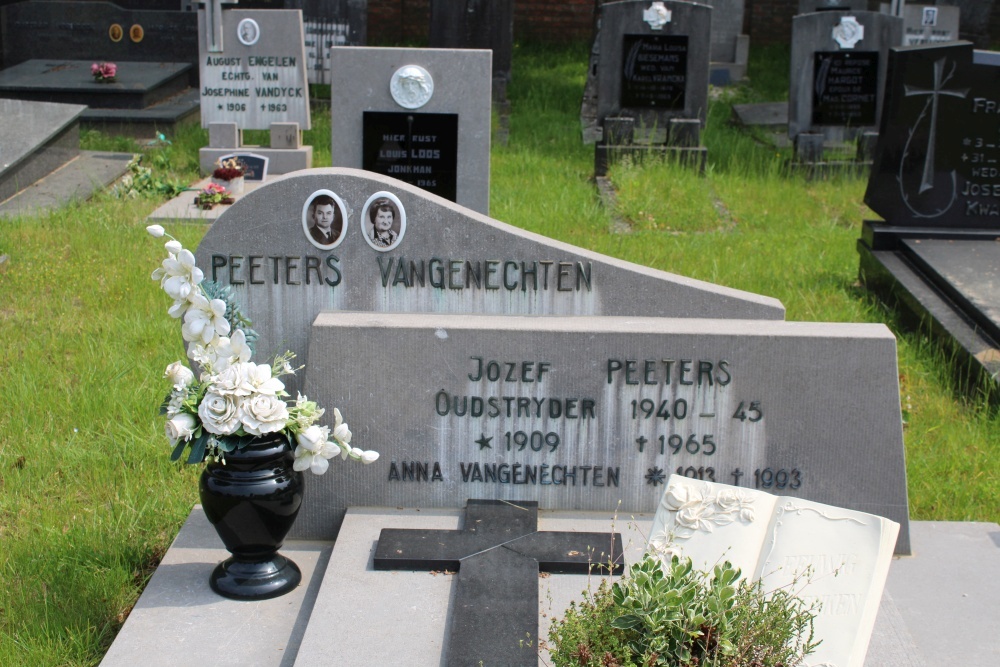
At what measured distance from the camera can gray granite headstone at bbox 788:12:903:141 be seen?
395 inches

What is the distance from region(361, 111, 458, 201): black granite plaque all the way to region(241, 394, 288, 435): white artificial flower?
335 cm

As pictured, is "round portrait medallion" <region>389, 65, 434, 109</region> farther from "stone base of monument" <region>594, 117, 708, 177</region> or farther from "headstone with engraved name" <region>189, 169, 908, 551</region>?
"stone base of monument" <region>594, 117, 708, 177</region>

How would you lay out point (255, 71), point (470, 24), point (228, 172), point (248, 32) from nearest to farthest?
point (228, 172)
point (248, 32)
point (255, 71)
point (470, 24)

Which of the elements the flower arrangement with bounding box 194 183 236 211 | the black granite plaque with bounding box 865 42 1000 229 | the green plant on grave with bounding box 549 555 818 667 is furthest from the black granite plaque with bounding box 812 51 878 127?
the green plant on grave with bounding box 549 555 818 667

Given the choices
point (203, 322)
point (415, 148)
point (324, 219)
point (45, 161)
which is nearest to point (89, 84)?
point (45, 161)

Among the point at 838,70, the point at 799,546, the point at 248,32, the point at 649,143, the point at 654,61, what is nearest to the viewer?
the point at 799,546

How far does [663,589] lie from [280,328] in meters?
1.88

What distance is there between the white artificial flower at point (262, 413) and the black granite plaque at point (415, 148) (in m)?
3.35

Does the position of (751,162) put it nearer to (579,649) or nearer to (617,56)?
(617,56)

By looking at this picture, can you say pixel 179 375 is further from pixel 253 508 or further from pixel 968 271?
pixel 968 271

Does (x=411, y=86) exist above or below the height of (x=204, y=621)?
above

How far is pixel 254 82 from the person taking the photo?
9516 millimetres

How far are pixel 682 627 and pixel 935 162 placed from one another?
525 cm

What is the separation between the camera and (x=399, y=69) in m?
6.05
